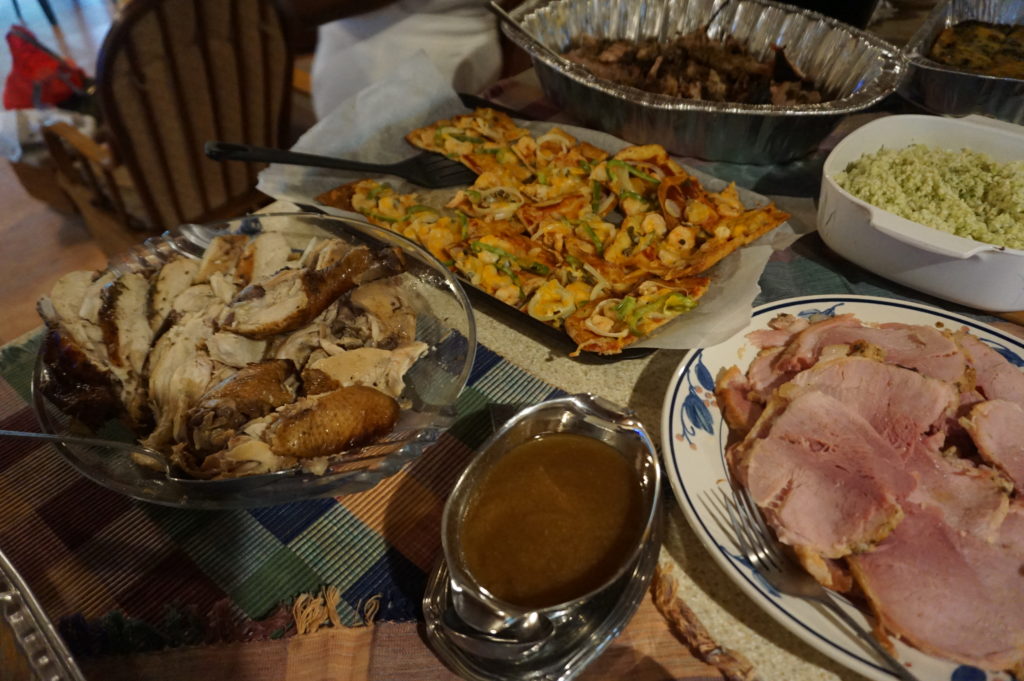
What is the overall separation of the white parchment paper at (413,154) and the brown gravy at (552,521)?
413 millimetres

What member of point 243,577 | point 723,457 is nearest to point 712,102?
point 723,457

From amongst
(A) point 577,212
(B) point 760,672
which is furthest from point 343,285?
(B) point 760,672

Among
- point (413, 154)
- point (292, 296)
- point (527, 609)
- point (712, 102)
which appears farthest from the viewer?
point (413, 154)

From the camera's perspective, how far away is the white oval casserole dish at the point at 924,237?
1305 millimetres

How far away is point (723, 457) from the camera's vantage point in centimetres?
110

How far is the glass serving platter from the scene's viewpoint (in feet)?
2.99

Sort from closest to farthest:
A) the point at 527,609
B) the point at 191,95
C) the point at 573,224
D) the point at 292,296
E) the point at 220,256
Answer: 1. the point at 527,609
2. the point at 292,296
3. the point at 220,256
4. the point at 573,224
5. the point at 191,95

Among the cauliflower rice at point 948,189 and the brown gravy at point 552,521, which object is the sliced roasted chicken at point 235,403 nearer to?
the brown gravy at point 552,521

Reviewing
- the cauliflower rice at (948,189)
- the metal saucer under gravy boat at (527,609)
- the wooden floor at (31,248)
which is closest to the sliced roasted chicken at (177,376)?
the metal saucer under gravy boat at (527,609)

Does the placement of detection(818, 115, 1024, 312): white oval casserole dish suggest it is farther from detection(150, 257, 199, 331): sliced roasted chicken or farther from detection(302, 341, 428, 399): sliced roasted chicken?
detection(150, 257, 199, 331): sliced roasted chicken

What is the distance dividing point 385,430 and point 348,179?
47.6 inches

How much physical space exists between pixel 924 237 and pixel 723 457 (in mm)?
703

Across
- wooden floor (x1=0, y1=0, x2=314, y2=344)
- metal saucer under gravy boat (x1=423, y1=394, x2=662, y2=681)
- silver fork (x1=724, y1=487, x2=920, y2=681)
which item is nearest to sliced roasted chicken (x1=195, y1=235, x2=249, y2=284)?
metal saucer under gravy boat (x1=423, y1=394, x2=662, y2=681)

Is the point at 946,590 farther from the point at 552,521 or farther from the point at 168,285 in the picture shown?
the point at 168,285
